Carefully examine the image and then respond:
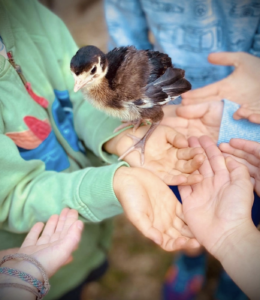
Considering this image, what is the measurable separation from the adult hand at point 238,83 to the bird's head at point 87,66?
444 mm

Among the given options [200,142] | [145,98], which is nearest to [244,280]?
[200,142]

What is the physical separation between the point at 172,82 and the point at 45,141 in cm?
49

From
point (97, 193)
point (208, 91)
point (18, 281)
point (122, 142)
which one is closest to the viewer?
point (18, 281)

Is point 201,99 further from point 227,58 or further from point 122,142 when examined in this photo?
point 122,142

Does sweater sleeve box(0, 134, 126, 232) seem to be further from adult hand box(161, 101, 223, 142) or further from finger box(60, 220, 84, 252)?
adult hand box(161, 101, 223, 142)

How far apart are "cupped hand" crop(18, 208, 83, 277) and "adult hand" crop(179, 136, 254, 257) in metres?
0.33

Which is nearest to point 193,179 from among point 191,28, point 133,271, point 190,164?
point 190,164

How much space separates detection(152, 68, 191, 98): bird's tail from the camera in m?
0.96

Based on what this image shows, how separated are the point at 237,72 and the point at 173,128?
37 cm

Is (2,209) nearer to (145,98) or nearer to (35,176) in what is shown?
(35,176)

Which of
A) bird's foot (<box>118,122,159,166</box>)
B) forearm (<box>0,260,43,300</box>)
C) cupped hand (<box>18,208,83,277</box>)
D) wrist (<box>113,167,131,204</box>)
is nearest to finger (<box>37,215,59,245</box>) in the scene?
cupped hand (<box>18,208,83,277</box>)

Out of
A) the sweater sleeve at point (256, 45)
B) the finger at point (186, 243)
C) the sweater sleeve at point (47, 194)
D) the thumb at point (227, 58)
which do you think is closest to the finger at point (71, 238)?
the sweater sleeve at point (47, 194)

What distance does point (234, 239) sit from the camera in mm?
683

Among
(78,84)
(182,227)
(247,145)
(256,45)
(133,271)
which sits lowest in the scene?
(133,271)
